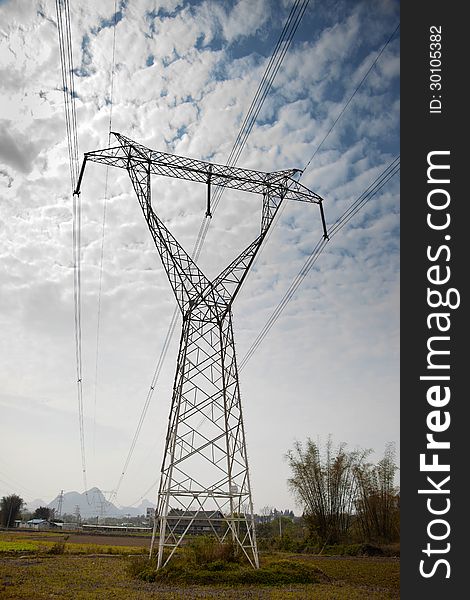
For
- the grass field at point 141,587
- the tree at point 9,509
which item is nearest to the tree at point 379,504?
the grass field at point 141,587

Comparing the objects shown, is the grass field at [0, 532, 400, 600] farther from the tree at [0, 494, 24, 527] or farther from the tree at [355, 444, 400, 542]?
the tree at [0, 494, 24, 527]

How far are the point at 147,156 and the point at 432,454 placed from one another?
14.5 metres

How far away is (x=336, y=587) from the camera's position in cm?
1588

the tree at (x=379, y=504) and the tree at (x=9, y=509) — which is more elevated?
the tree at (x=379, y=504)

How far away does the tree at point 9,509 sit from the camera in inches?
3361

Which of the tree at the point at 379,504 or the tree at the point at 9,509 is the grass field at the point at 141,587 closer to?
the tree at the point at 379,504

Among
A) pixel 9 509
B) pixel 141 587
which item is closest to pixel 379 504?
pixel 141 587

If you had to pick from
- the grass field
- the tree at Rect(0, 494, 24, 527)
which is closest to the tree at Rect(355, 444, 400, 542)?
the grass field

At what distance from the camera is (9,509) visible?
86.4m

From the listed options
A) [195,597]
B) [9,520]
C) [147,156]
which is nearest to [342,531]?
[195,597]

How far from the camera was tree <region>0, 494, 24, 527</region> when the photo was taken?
85.4 m

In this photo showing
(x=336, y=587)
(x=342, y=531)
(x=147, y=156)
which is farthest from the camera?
(x=342, y=531)

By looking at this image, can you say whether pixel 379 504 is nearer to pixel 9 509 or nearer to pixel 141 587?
pixel 141 587

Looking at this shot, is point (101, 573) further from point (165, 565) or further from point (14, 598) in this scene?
point (14, 598)
